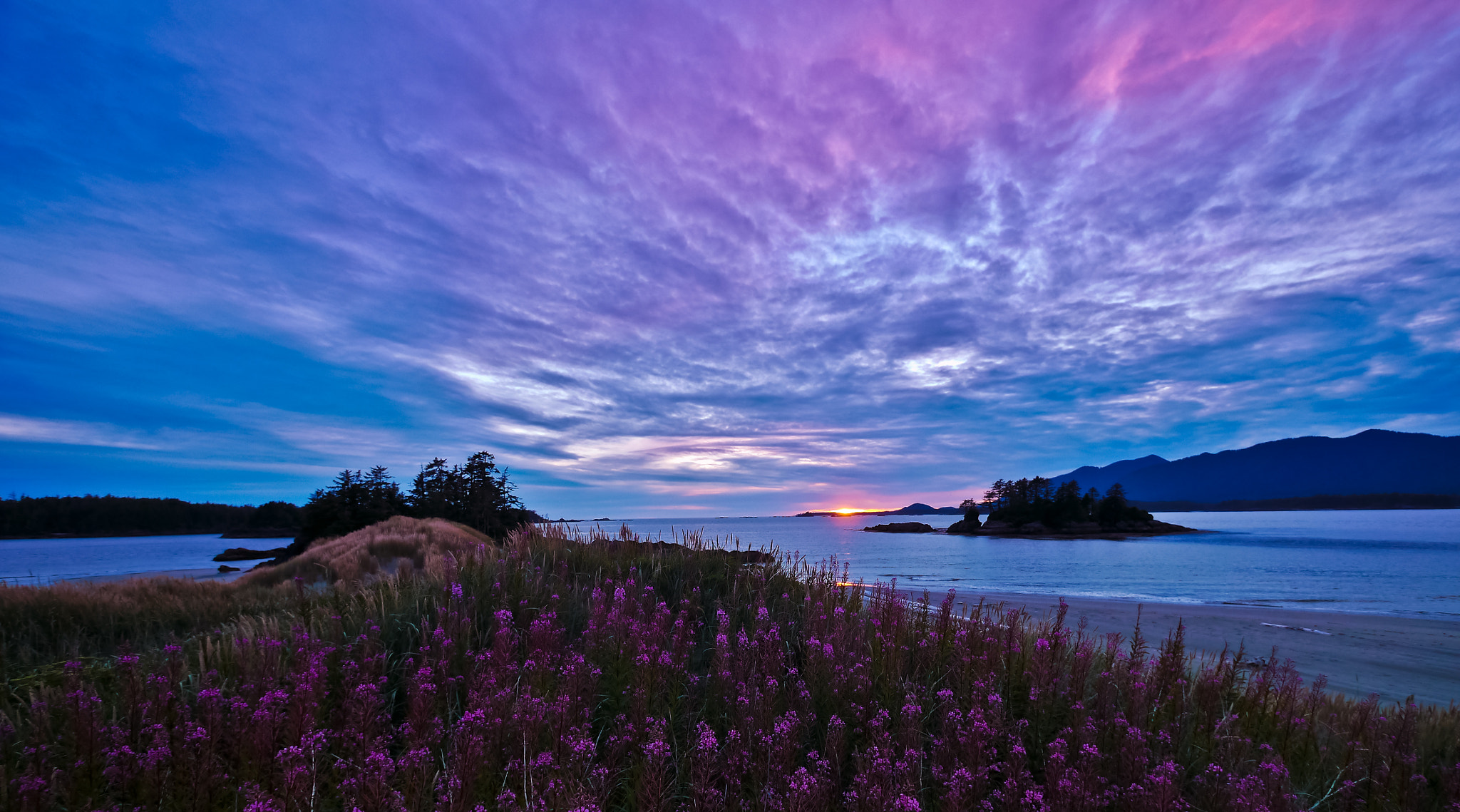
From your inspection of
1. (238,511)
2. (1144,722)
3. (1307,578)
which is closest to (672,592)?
(1144,722)

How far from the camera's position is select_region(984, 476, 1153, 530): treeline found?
106938 millimetres

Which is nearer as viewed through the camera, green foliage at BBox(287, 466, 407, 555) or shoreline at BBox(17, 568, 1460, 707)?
shoreline at BBox(17, 568, 1460, 707)

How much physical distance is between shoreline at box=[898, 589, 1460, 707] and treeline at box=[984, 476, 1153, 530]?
304 feet

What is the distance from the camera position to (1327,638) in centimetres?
1644

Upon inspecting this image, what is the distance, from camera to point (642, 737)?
411 cm

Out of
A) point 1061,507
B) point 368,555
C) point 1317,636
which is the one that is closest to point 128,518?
point 368,555

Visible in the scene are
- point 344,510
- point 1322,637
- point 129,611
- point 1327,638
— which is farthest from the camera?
point 344,510

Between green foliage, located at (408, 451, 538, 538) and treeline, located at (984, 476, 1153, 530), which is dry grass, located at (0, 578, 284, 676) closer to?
green foliage, located at (408, 451, 538, 538)

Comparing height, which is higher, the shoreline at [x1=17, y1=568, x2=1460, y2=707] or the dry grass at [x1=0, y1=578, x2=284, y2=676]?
the dry grass at [x1=0, y1=578, x2=284, y2=676]

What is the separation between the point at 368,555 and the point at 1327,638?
26935 mm

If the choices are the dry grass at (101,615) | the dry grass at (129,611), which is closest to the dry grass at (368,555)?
the dry grass at (129,611)

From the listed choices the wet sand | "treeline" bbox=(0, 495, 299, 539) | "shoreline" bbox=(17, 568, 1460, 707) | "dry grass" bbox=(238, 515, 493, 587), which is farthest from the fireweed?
"treeline" bbox=(0, 495, 299, 539)

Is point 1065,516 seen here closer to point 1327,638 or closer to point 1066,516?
point 1066,516

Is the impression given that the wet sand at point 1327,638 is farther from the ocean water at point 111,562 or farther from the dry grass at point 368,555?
the ocean water at point 111,562
